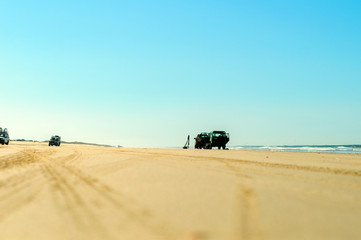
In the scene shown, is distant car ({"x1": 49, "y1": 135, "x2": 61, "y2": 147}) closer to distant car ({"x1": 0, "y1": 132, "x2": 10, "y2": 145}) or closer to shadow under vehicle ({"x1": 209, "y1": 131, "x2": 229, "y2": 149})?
distant car ({"x1": 0, "y1": 132, "x2": 10, "y2": 145})

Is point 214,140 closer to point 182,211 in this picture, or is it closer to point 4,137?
point 4,137

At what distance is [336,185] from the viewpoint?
4.42m

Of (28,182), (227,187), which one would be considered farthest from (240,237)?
(28,182)

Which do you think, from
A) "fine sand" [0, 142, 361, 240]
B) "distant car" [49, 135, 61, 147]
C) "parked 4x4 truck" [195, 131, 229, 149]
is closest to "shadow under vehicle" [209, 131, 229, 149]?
"parked 4x4 truck" [195, 131, 229, 149]

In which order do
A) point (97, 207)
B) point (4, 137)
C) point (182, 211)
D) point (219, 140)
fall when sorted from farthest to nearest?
point (4, 137), point (219, 140), point (97, 207), point (182, 211)

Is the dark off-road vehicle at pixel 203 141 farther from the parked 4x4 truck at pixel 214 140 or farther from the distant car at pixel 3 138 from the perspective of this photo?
the distant car at pixel 3 138

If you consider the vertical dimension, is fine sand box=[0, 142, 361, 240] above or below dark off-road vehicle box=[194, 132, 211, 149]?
below

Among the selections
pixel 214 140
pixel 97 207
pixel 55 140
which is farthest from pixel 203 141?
pixel 97 207

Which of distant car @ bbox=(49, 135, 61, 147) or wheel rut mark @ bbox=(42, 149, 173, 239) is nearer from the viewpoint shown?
wheel rut mark @ bbox=(42, 149, 173, 239)

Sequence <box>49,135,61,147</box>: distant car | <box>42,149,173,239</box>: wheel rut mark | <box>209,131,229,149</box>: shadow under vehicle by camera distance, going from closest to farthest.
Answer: <box>42,149,173,239</box>: wheel rut mark < <box>209,131,229,149</box>: shadow under vehicle < <box>49,135,61,147</box>: distant car

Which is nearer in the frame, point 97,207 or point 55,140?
point 97,207

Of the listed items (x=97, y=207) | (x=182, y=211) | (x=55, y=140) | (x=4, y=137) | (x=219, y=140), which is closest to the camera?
(x=182, y=211)

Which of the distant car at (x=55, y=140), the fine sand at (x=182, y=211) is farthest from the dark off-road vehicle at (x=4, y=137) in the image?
the fine sand at (x=182, y=211)

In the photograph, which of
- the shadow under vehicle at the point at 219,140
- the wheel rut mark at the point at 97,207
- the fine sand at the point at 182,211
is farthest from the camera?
the shadow under vehicle at the point at 219,140
